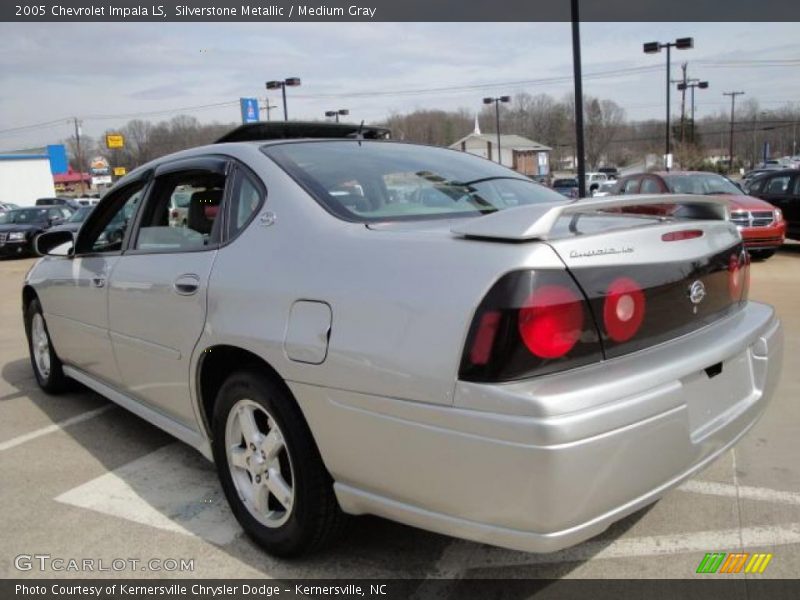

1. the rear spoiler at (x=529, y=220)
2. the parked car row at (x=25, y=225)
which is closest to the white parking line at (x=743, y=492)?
the rear spoiler at (x=529, y=220)

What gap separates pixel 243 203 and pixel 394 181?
648 millimetres

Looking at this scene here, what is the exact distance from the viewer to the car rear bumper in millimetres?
1819

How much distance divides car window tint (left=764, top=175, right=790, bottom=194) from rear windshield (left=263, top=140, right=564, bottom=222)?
39.3 feet

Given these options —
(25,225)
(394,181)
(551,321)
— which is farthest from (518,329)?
(25,225)

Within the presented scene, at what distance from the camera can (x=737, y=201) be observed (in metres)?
11.6

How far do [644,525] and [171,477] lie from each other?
228 centimetres

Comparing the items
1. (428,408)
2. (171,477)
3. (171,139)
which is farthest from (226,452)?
(171,139)

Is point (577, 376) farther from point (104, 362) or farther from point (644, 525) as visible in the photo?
point (104, 362)

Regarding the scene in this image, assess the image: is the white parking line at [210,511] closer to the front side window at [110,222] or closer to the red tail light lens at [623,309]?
the red tail light lens at [623,309]

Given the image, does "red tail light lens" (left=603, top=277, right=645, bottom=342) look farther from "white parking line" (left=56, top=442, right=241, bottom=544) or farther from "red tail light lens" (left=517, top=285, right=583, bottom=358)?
"white parking line" (left=56, top=442, right=241, bottom=544)

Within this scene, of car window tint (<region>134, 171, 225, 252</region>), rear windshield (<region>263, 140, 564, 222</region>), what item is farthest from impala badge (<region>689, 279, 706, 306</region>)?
car window tint (<region>134, 171, 225, 252</region>)

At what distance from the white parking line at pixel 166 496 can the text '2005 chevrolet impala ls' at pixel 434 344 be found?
33 centimetres

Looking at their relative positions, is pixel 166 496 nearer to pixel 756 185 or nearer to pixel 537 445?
pixel 537 445

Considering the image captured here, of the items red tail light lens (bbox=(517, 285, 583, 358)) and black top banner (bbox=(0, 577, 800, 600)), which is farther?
black top banner (bbox=(0, 577, 800, 600))
